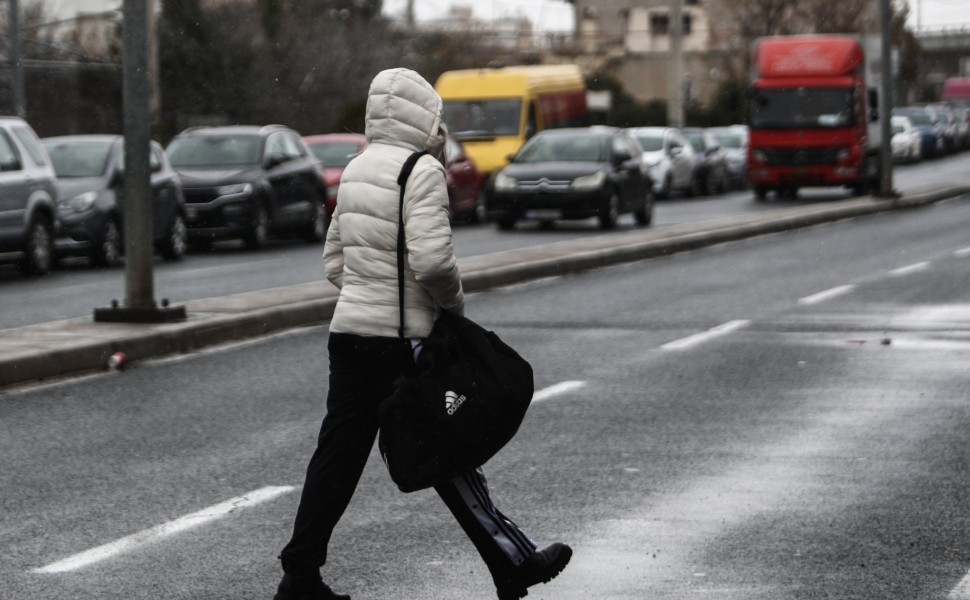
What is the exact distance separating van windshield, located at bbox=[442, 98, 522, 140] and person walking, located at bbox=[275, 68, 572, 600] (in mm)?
29602

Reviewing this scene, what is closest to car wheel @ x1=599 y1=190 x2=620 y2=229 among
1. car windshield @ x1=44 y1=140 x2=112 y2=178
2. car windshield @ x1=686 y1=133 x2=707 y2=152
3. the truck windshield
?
car windshield @ x1=44 y1=140 x2=112 y2=178

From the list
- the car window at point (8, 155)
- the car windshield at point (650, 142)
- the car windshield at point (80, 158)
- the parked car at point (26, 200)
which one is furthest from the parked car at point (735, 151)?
the car window at point (8, 155)

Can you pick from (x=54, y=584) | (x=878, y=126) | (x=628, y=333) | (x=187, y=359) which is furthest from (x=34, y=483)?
(x=878, y=126)

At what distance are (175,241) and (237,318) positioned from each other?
1037 centimetres

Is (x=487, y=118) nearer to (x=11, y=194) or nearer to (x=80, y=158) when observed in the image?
(x=80, y=158)

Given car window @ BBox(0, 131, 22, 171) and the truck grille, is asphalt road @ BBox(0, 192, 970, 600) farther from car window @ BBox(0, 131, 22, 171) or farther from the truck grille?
the truck grille

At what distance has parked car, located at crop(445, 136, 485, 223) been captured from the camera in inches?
1209

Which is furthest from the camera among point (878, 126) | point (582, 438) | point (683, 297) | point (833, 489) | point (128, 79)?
point (878, 126)

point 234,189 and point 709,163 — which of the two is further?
point 709,163

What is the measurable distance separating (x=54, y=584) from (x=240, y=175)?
19.7 m

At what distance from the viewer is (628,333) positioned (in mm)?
13812

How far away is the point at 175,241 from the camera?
2367cm

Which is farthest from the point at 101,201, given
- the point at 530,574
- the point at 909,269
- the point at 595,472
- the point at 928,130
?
the point at 928,130

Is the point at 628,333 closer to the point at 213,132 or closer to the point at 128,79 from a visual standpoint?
the point at 128,79
